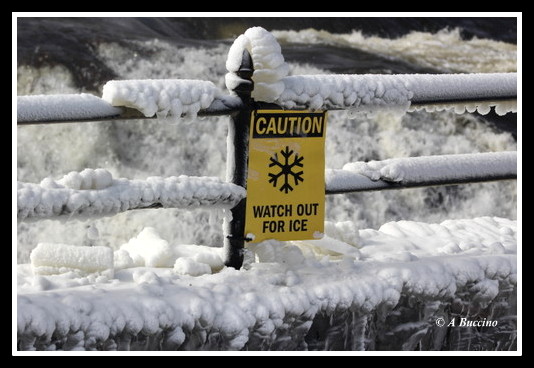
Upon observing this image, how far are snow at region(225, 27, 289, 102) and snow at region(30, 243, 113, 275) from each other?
0.64m

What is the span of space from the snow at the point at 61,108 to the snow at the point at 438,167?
98 centimetres

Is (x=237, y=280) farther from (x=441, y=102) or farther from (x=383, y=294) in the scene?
(x=441, y=102)

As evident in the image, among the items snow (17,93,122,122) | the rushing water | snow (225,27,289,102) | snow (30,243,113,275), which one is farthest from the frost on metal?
the rushing water

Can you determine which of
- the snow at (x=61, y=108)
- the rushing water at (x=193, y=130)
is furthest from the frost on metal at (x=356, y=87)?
the rushing water at (x=193, y=130)

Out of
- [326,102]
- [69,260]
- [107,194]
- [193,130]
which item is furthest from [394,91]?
[193,130]

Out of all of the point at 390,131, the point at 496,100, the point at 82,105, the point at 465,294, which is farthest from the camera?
the point at 390,131

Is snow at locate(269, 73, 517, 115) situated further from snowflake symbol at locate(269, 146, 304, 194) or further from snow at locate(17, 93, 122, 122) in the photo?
snow at locate(17, 93, 122, 122)

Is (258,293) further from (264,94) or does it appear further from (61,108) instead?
(61,108)

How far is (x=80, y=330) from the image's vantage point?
2707 mm

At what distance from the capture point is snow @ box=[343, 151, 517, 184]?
3520mm

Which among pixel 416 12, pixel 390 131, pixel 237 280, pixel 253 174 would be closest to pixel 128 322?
pixel 237 280

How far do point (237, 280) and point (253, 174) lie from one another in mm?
340

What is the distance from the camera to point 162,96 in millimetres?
2953

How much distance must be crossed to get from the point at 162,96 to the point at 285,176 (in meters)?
0.52
